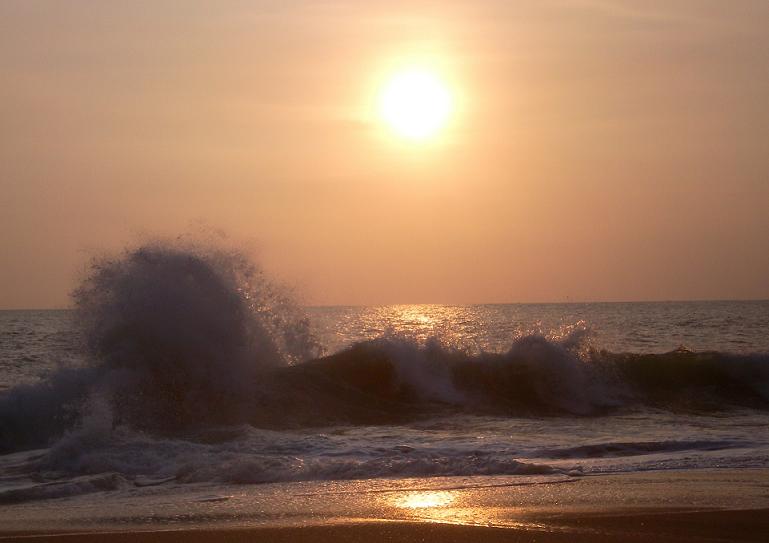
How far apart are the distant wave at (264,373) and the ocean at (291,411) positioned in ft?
0.15

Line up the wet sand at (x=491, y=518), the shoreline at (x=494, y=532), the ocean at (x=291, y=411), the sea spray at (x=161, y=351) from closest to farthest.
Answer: the shoreline at (x=494, y=532) → the wet sand at (x=491, y=518) → the ocean at (x=291, y=411) → the sea spray at (x=161, y=351)

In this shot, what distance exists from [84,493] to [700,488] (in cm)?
614

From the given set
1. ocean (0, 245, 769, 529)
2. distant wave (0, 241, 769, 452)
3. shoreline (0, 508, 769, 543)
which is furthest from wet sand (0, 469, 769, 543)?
distant wave (0, 241, 769, 452)

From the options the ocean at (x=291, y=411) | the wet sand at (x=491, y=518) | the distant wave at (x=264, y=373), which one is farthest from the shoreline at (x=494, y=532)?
the distant wave at (x=264, y=373)

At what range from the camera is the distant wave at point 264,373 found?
1497 centimetres

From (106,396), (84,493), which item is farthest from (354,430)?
(84,493)

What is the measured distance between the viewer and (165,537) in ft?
22.9

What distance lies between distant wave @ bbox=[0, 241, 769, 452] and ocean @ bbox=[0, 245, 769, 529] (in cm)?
4

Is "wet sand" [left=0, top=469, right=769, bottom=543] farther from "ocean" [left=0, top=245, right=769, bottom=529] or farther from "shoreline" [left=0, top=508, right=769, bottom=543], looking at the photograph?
"ocean" [left=0, top=245, right=769, bottom=529]

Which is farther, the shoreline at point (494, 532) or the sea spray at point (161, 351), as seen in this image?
the sea spray at point (161, 351)

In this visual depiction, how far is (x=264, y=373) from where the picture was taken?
1808cm

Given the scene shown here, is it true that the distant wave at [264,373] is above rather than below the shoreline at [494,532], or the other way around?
above

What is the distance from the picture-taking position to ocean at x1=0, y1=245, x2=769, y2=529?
9.53 m

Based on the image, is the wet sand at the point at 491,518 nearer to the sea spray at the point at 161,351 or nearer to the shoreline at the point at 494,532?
the shoreline at the point at 494,532
